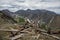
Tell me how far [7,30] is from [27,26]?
115 cm

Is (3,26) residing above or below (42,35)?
above

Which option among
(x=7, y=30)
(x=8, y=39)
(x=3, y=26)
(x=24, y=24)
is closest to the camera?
(x=8, y=39)

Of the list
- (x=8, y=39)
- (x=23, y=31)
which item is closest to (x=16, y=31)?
(x=23, y=31)

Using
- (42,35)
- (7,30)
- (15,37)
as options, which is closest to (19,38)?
(15,37)

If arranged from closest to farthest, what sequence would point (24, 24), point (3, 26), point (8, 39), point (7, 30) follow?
point (8, 39) < point (7, 30) < point (3, 26) < point (24, 24)

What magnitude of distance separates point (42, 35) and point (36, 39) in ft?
1.96

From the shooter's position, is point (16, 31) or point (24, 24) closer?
point (16, 31)

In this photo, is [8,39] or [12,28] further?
[12,28]

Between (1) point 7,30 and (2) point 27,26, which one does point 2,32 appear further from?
(2) point 27,26

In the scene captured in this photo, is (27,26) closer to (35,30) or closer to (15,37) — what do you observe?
(35,30)

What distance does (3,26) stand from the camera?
6922 mm

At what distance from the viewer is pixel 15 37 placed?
20.4ft

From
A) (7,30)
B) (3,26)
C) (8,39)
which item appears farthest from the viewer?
(3,26)

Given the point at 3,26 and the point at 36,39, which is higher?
the point at 3,26
